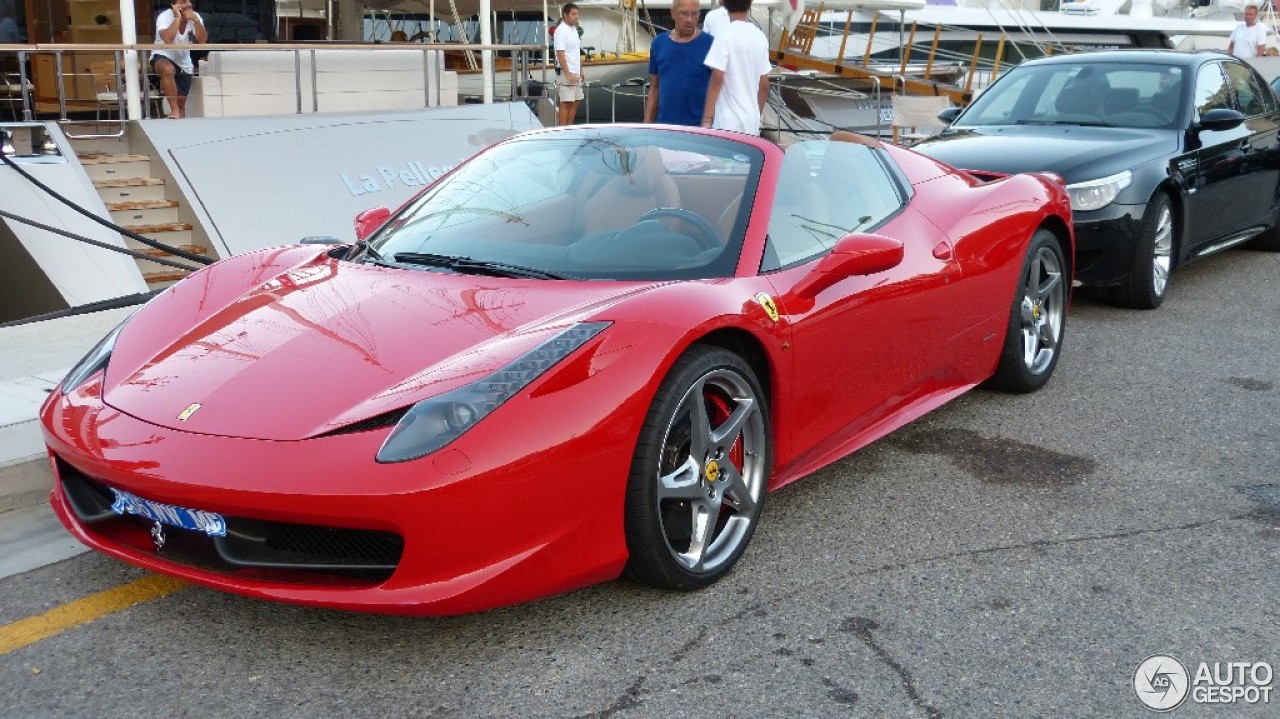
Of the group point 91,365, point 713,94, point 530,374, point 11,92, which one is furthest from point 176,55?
point 530,374

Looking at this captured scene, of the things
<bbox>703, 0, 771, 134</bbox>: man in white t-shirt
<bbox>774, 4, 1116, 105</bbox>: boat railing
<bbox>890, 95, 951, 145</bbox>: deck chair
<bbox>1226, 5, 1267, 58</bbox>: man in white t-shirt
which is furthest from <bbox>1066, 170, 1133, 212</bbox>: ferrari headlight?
<bbox>1226, 5, 1267, 58</bbox>: man in white t-shirt

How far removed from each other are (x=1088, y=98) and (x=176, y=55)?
6.94m

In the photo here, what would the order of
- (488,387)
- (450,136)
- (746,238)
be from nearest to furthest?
1. (488,387)
2. (746,238)
3. (450,136)

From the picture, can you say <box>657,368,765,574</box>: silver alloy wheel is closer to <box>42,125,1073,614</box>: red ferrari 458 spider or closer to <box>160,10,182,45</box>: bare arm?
<box>42,125,1073,614</box>: red ferrari 458 spider

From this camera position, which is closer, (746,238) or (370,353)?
(370,353)

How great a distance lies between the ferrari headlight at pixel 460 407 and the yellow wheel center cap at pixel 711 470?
537mm

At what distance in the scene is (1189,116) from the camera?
7.82 metres

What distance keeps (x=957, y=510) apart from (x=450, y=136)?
7714 millimetres

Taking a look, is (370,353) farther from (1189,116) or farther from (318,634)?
(1189,116)

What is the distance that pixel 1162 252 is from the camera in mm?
7488

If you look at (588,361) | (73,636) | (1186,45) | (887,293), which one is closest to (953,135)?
(887,293)
